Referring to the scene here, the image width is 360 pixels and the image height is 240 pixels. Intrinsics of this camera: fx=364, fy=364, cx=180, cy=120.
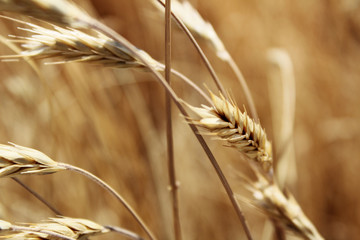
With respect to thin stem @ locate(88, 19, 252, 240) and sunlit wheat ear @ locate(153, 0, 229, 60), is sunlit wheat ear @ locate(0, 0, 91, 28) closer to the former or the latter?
thin stem @ locate(88, 19, 252, 240)

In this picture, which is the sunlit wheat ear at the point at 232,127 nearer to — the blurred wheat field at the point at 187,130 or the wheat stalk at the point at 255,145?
the wheat stalk at the point at 255,145

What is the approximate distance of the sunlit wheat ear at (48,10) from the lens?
0.31 metres

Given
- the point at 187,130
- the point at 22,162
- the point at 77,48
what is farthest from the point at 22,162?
the point at 187,130

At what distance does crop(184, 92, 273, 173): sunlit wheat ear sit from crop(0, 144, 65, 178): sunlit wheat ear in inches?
7.2

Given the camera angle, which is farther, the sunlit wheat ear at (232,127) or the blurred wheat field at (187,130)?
the blurred wheat field at (187,130)

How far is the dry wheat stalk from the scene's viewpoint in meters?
0.41

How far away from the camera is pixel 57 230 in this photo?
1.46 feet

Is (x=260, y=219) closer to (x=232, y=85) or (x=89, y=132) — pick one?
(x=232, y=85)

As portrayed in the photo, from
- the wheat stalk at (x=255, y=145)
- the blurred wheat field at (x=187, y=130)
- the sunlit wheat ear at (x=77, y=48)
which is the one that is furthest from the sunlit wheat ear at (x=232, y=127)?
Answer: the blurred wheat field at (x=187, y=130)

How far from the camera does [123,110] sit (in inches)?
51.2

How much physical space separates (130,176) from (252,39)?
2.69 ft

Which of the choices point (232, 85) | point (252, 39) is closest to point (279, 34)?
point (252, 39)

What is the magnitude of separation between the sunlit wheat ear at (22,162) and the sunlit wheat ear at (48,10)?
0.17m

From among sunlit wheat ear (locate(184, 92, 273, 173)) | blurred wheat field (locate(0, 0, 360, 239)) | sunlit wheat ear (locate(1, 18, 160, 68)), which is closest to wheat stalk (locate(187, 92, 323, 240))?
sunlit wheat ear (locate(184, 92, 273, 173))
